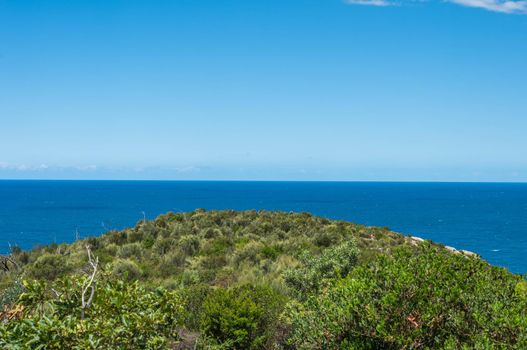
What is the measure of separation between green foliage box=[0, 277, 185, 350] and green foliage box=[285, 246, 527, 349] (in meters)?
2.57

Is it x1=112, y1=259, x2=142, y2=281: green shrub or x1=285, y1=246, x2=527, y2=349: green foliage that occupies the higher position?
x1=285, y1=246, x2=527, y2=349: green foliage

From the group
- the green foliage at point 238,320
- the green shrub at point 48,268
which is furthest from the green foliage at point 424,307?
the green shrub at point 48,268

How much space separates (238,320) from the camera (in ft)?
37.3

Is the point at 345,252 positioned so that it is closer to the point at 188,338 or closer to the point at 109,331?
the point at 188,338

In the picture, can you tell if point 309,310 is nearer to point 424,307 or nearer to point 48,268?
point 424,307

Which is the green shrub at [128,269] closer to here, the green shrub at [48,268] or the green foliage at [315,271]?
the green shrub at [48,268]

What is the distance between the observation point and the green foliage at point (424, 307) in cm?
634

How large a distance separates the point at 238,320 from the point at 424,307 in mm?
5613

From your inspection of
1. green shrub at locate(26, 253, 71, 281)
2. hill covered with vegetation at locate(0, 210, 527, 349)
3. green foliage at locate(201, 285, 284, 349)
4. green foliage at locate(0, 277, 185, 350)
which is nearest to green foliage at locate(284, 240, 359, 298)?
hill covered with vegetation at locate(0, 210, 527, 349)

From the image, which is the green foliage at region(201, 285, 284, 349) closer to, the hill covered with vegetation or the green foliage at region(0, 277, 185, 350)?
the hill covered with vegetation

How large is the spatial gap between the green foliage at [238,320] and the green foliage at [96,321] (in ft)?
16.6

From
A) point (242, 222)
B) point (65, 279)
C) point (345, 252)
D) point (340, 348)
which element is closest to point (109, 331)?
point (65, 279)

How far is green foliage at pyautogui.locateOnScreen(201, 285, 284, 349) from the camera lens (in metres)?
11.4

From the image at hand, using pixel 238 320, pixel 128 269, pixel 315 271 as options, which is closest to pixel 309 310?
pixel 238 320
